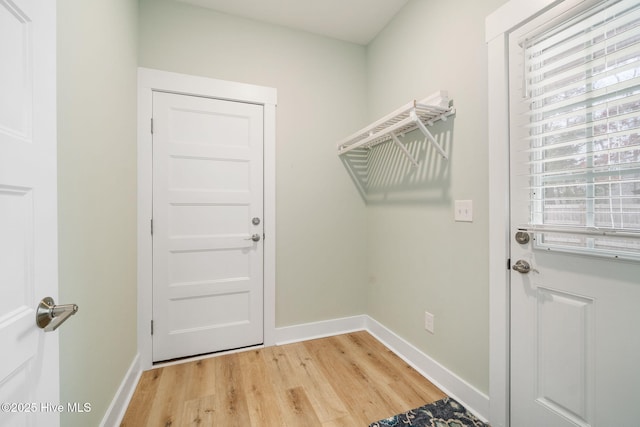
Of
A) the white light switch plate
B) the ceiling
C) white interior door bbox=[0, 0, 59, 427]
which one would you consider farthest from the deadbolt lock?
the ceiling

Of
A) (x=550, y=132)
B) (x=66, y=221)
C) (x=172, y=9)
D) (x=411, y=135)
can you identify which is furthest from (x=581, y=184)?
(x=172, y=9)

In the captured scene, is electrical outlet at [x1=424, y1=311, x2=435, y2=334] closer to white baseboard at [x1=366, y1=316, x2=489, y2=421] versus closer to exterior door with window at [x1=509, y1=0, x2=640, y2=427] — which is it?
white baseboard at [x1=366, y1=316, x2=489, y2=421]

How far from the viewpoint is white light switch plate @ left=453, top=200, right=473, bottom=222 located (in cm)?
154

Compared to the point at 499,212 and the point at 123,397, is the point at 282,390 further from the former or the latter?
the point at 499,212

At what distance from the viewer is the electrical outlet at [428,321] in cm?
183

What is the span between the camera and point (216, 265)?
213 centimetres

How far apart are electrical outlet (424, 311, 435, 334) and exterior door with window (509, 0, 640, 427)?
1.73 ft

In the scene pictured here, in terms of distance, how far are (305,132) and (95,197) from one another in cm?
158

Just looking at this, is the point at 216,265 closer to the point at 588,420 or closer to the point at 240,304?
the point at 240,304

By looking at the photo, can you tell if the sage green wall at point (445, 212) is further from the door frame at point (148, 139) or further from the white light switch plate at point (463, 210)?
the door frame at point (148, 139)

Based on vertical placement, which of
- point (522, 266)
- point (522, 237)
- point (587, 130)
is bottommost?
point (522, 266)

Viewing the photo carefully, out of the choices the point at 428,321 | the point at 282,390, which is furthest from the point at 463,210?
the point at 282,390

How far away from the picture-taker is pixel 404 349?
6.75 feet

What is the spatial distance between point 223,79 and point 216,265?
57.6 inches
